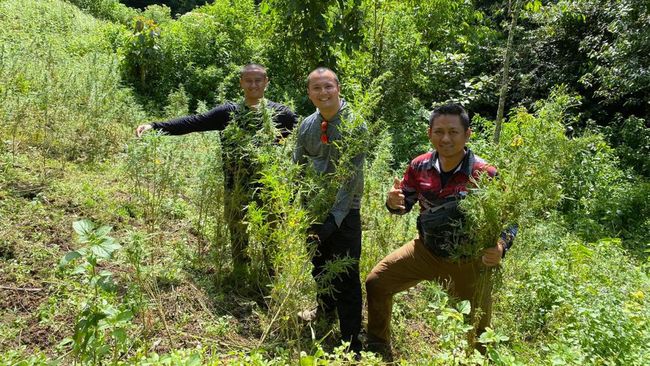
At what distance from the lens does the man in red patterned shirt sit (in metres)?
2.58

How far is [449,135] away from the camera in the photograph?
2.60m

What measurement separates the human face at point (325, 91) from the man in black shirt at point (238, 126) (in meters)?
0.51

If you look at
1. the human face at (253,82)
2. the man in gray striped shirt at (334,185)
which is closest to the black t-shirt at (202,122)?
the human face at (253,82)

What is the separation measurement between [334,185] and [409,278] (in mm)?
895

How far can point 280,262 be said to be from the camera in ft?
7.65

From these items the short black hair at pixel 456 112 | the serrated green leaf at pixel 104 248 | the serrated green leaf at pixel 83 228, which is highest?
the short black hair at pixel 456 112

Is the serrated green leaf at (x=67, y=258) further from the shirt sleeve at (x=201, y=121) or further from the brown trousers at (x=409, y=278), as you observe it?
the shirt sleeve at (x=201, y=121)

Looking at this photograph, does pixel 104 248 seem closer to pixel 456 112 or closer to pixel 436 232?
pixel 436 232

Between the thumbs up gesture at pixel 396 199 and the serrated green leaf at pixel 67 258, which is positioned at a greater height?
the serrated green leaf at pixel 67 258

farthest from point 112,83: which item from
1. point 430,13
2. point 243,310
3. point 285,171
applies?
point 430,13

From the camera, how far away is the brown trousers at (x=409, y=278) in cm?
267

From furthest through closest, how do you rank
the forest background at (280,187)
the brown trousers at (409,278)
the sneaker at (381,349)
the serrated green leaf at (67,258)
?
the sneaker at (381,349), the brown trousers at (409,278), the forest background at (280,187), the serrated green leaf at (67,258)

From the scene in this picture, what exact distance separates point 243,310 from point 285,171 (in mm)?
1404

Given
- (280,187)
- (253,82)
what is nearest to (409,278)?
(280,187)
